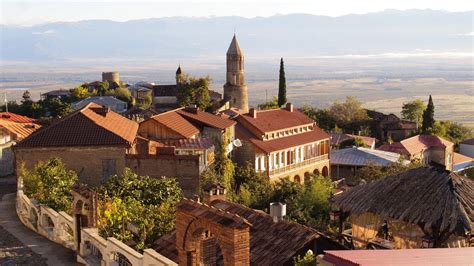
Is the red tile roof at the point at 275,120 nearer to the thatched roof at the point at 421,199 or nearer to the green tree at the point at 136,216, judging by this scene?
the green tree at the point at 136,216

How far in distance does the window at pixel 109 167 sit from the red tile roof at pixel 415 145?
33487 millimetres

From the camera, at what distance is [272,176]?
4828cm

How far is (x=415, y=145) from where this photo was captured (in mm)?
60281

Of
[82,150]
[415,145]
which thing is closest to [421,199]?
[82,150]

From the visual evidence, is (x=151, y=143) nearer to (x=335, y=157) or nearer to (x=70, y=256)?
(x=70, y=256)

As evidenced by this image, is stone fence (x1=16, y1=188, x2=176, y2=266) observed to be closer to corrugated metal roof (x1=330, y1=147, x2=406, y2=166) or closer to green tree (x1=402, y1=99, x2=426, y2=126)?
corrugated metal roof (x1=330, y1=147, x2=406, y2=166)

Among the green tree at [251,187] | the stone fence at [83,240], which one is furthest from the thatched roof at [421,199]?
the green tree at [251,187]

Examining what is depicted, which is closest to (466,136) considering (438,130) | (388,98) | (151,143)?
(438,130)

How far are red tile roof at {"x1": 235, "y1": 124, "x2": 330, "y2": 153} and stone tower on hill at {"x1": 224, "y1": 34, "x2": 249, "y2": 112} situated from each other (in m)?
33.5

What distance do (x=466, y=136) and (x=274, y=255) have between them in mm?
71892

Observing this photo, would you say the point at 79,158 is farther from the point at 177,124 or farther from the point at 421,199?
the point at 421,199

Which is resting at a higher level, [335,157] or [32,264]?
[32,264]

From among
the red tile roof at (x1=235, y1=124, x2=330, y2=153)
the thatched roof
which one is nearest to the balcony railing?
the red tile roof at (x1=235, y1=124, x2=330, y2=153)

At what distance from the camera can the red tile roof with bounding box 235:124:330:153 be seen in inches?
1890
